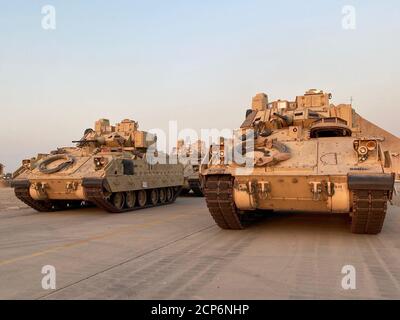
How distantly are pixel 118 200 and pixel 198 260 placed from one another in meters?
8.43

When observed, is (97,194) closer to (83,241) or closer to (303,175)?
(83,241)

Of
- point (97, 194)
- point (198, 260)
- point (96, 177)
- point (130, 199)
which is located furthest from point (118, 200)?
point (198, 260)

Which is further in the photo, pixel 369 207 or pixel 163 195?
pixel 163 195

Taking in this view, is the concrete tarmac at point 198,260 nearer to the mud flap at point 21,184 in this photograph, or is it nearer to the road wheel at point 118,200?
the road wheel at point 118,200

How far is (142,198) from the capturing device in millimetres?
16094

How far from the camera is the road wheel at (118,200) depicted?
13864mm

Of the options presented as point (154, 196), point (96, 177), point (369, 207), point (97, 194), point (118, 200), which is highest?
point (96, 177)

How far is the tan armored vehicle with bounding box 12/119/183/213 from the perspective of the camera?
13.0 meters

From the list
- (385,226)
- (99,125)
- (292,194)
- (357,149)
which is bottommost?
(385,226)

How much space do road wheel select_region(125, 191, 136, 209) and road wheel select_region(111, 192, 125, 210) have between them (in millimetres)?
235
